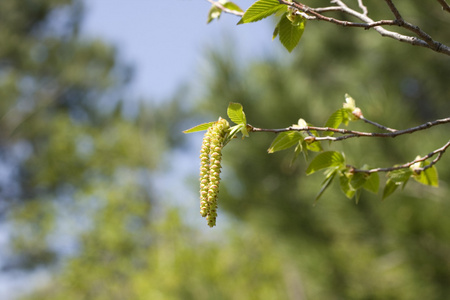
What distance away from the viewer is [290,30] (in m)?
0.81

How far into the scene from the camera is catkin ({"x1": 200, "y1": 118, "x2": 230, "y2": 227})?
676mm

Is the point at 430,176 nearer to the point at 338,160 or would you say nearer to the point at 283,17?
the point at 338,160

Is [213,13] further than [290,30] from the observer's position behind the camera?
Yes

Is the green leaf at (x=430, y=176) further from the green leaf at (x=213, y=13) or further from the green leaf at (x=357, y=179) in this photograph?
the green leaf at (x=213, y=13)

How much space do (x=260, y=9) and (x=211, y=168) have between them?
0.81 feet

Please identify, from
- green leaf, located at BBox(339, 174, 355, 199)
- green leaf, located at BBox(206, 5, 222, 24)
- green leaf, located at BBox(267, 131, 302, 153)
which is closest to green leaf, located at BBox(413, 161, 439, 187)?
green leaf, located at BBox(339, 174, 355, 199)

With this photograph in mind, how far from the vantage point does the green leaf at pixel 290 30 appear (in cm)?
79

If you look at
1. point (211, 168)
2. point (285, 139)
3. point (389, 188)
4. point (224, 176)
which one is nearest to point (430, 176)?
point (389, 188)

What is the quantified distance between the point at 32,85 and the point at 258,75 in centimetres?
890

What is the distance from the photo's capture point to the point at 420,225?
2652 mm

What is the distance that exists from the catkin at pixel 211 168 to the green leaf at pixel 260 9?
161mm

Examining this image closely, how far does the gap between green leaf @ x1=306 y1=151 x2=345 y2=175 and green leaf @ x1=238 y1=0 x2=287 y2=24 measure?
10.4 inches

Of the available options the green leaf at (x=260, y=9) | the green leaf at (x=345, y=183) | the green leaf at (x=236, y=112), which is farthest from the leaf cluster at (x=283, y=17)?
the green leaf at (x=345, y=183)

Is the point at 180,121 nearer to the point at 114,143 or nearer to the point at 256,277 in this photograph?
the point at 114,143
